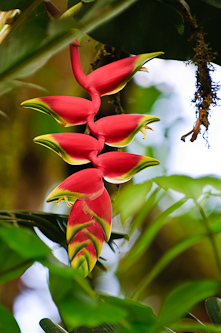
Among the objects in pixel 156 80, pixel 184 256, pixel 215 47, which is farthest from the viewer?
pixel 156 80

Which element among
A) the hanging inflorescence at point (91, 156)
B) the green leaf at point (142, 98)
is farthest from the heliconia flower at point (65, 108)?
the green leaf at point (142, 98)

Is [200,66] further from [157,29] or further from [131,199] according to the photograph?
[131,199]

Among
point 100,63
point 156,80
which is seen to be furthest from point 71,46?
point 156,80

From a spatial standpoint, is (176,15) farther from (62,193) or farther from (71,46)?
(62,193)

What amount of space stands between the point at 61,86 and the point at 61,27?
1.25 metres

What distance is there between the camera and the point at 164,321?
24cm

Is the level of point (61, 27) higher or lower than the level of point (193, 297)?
higher

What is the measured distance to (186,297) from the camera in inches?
10.3

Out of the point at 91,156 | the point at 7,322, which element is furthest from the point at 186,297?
the point at 91,156

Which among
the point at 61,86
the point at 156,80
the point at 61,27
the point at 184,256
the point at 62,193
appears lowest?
the point at 184,256

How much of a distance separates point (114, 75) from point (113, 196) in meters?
0.16

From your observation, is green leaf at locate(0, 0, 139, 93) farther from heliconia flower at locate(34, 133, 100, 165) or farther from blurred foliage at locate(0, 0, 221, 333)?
heliconia flower at locate(34, 133, 100, 165)

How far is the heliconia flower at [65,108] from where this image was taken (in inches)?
18.6

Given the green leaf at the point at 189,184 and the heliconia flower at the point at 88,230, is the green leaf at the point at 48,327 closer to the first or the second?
the heliconia flower at the point at 88,230
